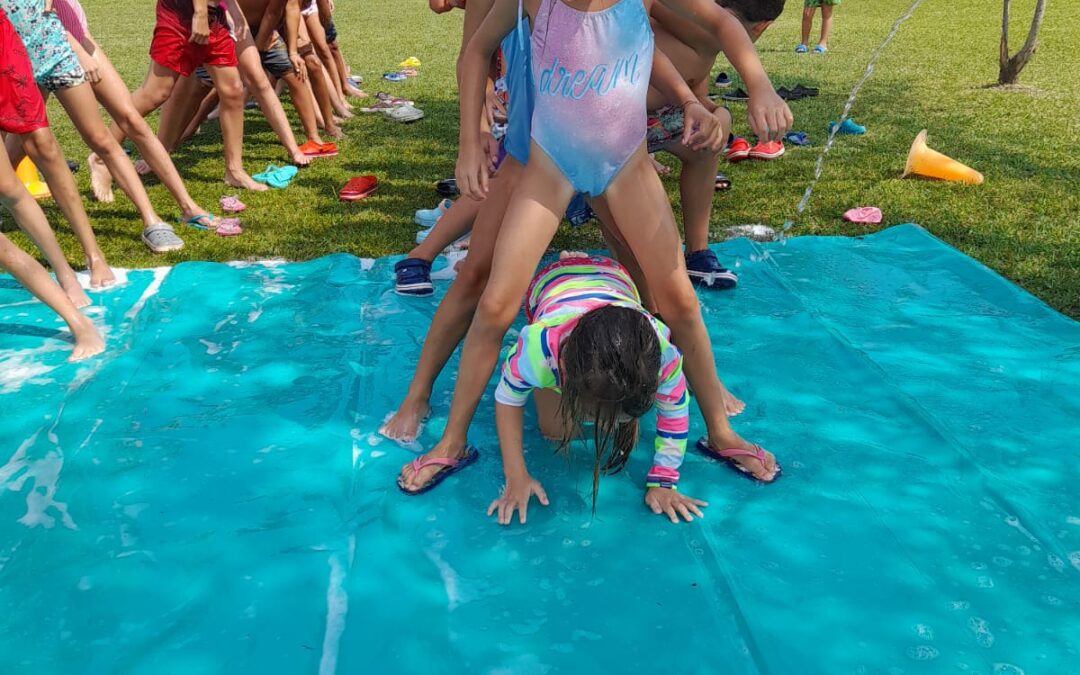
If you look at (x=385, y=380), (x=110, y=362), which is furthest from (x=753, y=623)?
(x=110, y=362)

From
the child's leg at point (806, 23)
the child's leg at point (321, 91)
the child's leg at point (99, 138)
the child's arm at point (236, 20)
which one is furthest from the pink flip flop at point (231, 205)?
the child's leg at point (806, 23)

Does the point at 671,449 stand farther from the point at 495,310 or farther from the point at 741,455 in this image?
the point at 495,310

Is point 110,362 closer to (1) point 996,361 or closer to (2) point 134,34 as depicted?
(1) point 996,361

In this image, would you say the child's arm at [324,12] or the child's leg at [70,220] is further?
the child's arm at [324,12]

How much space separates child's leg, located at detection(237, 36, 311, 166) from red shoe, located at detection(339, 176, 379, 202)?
93 centimetres

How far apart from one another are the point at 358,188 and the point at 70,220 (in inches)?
75.6

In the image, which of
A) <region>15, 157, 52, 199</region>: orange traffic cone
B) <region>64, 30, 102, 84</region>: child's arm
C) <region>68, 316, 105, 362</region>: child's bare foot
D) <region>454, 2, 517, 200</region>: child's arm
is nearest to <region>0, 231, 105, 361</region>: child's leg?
<region>68, 316, 105, 362</region>: child's bare foot

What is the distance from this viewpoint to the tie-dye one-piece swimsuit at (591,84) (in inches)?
105

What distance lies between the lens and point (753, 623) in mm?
2283

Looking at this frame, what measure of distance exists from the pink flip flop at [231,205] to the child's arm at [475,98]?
3.12m

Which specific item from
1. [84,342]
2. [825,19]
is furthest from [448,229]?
[825,19]

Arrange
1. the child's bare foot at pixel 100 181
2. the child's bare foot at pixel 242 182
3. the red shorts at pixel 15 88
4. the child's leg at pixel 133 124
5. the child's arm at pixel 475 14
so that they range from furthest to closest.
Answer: the child's bare foot at pixel 242 182 → the child's bare foot at pixel 100 181 → the child's leg at pixel 133 124 → the red shorts at pixel 15 88 → the child's arm at pixel 475 14

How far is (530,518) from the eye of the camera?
8.86 ft

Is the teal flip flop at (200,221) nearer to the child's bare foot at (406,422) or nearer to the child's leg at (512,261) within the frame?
the child's bare foot at (406,422)
